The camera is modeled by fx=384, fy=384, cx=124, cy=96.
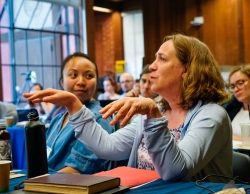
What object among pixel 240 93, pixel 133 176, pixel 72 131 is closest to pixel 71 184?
pixel 133 176

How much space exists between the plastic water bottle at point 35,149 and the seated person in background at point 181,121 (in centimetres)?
10

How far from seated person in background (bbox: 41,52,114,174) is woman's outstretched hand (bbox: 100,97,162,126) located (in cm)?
63

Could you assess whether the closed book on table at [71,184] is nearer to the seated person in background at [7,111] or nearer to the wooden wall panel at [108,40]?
the seated person in background at [7,111]

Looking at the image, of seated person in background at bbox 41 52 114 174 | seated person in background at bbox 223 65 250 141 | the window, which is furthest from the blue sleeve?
the window

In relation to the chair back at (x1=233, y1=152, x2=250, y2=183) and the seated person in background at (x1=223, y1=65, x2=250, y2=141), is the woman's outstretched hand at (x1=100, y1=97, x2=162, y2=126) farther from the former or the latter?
the seated person in background at (x1=223, y1=65, x2=250, y2=141)

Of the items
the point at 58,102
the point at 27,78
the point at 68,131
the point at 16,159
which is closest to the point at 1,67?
the point at 27,78

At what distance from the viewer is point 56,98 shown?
140 cm

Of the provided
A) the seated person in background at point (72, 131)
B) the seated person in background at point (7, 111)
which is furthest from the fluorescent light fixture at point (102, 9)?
the seated person in background at point (72, 131)

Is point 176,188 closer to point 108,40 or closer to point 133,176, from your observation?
point 133,176

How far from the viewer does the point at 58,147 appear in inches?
76.5

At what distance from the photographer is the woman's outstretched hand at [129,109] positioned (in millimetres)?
1136

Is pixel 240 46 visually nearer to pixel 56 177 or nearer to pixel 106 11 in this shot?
pixel 106 11

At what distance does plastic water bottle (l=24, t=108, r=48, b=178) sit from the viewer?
1290 mm

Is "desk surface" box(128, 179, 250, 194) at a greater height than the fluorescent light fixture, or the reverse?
the fluorescent light fixture
